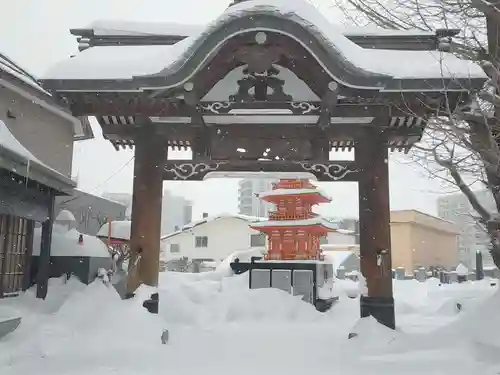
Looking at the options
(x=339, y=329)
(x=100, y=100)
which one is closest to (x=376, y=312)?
(x=339, y=329)

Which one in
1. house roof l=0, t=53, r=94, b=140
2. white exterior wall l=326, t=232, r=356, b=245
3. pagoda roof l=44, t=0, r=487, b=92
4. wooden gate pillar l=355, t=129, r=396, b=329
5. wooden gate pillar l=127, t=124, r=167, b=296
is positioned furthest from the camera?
white exterior wall l=326, t=232, r=356, b=245

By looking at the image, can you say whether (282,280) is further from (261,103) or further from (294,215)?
(261,103)

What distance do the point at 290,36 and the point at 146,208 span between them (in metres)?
4.41

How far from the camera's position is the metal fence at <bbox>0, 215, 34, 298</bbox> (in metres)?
9.90

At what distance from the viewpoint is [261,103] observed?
8.55 metres

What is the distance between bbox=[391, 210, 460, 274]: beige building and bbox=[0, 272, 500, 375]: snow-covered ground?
122 feet

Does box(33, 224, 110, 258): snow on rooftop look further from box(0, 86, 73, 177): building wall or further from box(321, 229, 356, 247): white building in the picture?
box(321, 229, 356, 247): white building

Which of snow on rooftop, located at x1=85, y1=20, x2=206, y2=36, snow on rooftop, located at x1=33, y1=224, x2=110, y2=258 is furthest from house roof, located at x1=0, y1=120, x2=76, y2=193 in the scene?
snow on rooftop, located at x1=85, y1=20, x2=206, y2=36

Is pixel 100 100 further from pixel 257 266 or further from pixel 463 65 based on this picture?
pixel 257 266

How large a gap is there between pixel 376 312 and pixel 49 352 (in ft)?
19.0

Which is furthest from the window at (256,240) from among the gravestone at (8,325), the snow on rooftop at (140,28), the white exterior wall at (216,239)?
the gravestone at (8,325)

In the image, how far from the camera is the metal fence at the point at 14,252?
9898mm

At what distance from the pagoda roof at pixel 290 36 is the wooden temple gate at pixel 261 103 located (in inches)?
0.8

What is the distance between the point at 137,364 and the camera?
700cm
